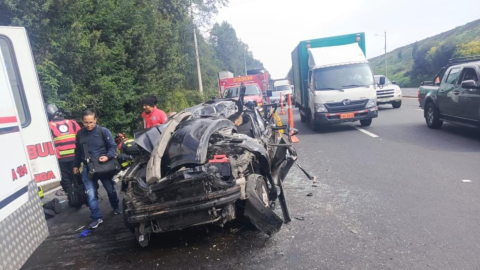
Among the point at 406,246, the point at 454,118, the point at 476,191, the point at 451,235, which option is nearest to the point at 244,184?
the point at 406,246

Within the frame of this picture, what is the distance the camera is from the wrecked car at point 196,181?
3990 millimetres

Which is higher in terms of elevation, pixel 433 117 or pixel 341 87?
pixel 341 87

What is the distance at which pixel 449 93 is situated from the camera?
392 inches

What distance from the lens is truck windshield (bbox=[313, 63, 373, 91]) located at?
12.0 m

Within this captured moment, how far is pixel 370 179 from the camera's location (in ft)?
21.2

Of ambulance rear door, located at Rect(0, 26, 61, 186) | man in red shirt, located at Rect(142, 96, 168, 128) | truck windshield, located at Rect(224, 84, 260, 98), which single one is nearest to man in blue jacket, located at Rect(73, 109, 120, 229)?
ambulance rear door, located at Rect(0, 26, 61, 186)

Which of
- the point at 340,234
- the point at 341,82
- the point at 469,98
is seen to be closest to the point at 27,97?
the point at 340,234

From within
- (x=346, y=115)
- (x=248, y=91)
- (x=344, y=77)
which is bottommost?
(x=346, y=115)

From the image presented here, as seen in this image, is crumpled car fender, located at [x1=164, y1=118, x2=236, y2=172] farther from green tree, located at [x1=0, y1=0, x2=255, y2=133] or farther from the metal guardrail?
the metal guardrail

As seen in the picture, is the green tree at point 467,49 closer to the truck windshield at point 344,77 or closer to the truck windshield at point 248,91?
the truck windshield at point 248,91

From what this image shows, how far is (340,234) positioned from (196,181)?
181 centimetres

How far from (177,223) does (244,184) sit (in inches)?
33.5

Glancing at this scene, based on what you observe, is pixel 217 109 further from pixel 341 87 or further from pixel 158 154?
pixel 341 87

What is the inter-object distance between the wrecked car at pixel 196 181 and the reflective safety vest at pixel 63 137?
1770 mm
